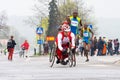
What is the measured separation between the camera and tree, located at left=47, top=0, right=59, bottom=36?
94662 millimetres

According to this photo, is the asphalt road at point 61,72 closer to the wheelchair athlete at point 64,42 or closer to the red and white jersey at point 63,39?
the wheelchair athlete at point 64,42

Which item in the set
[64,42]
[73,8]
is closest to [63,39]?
[64,42]

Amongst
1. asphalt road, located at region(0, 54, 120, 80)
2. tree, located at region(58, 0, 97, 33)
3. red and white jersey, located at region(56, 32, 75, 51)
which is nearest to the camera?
asphalt road, located at region(0, 54, 120, 80)

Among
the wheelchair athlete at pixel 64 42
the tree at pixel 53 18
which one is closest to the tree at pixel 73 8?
the tree at pixel 53 18

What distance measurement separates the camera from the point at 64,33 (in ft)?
68.2

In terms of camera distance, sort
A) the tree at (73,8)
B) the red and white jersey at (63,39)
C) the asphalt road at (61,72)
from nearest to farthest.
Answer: the asphalt road at (61,72)
the red and white jersey at (63,39)
the tree at (73,8)

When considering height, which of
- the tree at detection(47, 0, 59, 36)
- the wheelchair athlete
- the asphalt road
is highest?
the tree at detection(47, 0, 59, 36)

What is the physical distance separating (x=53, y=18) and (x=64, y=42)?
247 feet

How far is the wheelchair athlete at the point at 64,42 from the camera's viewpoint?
813 inches

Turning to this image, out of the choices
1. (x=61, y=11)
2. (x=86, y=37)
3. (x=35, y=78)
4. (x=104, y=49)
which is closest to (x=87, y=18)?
(x=61, y=11)

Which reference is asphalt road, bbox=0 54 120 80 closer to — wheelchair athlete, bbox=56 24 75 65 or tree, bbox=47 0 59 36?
wheelchair athlete, bbox=56 24 75 65

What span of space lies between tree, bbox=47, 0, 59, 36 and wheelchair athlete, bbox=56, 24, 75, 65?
7082cm

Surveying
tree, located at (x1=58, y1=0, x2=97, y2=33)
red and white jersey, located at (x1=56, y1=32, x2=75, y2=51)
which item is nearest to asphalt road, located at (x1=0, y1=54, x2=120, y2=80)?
red and white jersey, located at (x1=56, y1=32, x2=75, y2=51)

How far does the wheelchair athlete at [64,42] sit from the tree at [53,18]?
70.8m
